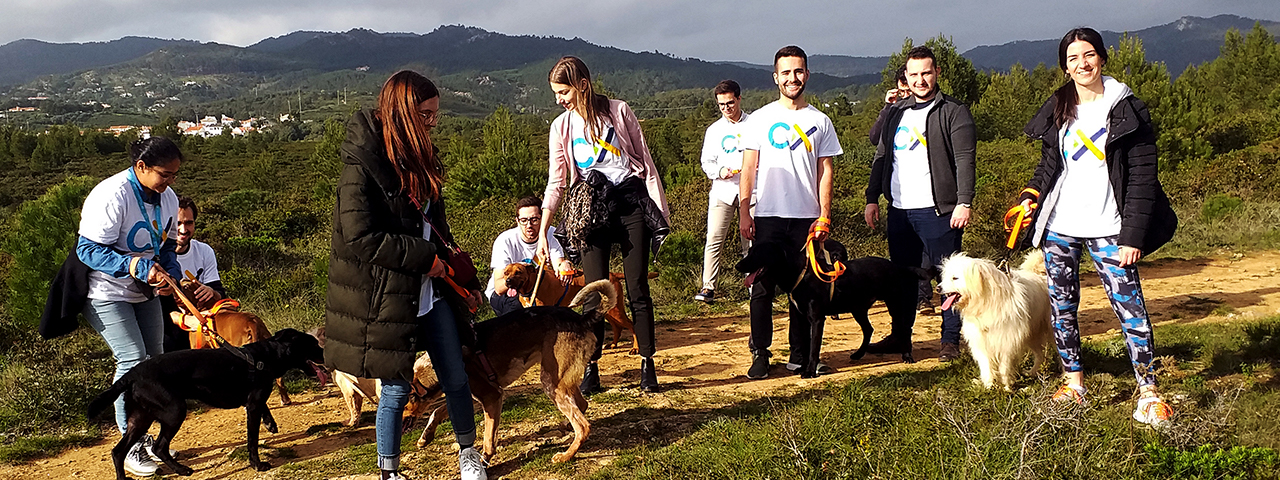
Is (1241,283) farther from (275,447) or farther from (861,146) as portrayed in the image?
(861,146)

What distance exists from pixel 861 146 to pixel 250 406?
1365 inches

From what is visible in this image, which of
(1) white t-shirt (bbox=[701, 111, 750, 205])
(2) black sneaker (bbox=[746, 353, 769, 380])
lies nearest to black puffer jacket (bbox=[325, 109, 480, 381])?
(2) black sneaker (bbox=[746, 353, 769, 380])

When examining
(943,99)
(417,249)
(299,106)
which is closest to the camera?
(417,249)

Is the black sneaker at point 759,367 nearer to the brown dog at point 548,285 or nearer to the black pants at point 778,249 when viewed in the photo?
the black pants at point 778,249

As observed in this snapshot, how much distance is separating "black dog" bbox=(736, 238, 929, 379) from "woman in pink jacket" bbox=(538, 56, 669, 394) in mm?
825

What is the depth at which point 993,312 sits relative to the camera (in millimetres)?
4625

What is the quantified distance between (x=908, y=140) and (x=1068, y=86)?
5.06ft

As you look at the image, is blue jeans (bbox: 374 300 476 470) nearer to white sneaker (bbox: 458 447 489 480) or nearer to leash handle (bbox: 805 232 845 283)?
white sneaker (bbox: 458 447 489 480)

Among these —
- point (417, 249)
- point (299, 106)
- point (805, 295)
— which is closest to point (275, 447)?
point (417, 249)

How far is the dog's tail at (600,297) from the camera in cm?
430

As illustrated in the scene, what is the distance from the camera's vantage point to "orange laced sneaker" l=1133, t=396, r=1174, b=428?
3600mm

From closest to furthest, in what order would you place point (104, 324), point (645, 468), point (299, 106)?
point (645, 468) < point (104, 324) < point (299, 106)

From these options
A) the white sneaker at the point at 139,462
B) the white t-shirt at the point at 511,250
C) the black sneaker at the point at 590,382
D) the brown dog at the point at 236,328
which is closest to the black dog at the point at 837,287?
the black sneaker at the point at 590,382

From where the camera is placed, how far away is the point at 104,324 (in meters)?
4.20
